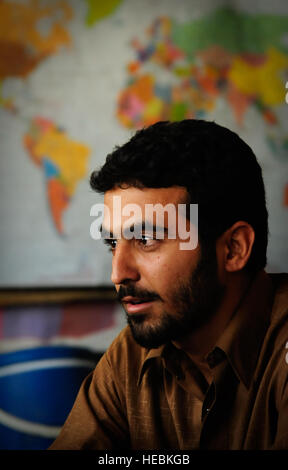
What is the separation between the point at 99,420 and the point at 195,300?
0.44 m

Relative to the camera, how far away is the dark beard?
1147 millimetres

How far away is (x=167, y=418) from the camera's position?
122 cm

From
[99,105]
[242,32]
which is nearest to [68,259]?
[99,105]

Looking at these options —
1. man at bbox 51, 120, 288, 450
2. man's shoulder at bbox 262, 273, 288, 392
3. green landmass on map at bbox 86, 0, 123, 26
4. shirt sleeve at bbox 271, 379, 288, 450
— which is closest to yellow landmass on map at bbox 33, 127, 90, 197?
green landmass on map at bbox 86, 0, 123, 26

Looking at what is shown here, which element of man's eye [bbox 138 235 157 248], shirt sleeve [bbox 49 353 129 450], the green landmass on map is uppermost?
the green landmass on map

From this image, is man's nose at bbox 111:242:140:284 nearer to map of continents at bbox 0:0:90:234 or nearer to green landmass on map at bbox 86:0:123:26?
map of continents at bbox 0:0:90:234

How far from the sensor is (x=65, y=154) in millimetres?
1860

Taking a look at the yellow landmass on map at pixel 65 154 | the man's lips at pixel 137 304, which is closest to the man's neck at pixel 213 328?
the man's lips at pixel 137 304

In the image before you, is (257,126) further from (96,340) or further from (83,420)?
(83,420)

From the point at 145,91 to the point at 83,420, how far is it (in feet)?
4.10

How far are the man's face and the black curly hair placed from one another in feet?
0.11

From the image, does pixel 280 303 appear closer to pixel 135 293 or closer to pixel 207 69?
pixel 135 293

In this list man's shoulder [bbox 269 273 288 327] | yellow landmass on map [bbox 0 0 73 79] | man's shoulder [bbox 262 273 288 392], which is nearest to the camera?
man's shoulder [bbox 262 273 288 392]

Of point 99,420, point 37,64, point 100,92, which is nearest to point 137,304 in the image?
point 99,420
